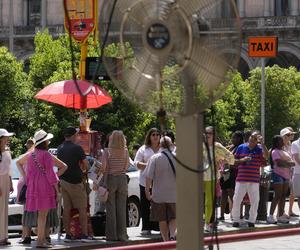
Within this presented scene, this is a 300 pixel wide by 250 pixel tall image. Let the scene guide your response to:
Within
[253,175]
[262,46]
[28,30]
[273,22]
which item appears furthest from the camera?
[28,30]

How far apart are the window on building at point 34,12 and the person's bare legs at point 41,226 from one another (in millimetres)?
67781

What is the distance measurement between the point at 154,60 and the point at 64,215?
31.8 ft

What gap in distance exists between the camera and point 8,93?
44.3 meters

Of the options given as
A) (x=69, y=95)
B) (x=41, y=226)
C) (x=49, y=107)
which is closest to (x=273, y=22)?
(x=49, y=107)

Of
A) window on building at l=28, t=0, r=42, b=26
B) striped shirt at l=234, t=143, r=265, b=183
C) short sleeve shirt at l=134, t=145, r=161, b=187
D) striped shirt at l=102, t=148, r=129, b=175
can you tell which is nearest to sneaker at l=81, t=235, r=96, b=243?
striped shirt at l=102, t=148, r=129, b=175

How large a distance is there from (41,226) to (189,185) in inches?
335

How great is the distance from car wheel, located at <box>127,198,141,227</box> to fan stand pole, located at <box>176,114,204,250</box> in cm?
1354

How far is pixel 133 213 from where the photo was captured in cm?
2045

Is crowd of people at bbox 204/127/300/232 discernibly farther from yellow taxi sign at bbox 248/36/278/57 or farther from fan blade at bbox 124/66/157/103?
fan blade at bbox 124/66/157/103

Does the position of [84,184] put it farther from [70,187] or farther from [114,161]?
[114,161]

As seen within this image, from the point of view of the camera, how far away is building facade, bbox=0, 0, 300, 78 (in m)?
74.9

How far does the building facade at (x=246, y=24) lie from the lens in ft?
246

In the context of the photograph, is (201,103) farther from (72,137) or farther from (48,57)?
(48,57)

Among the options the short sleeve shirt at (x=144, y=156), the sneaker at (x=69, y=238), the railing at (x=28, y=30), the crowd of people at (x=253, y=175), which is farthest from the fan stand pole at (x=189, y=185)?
the railing at (x=28, y=30)
